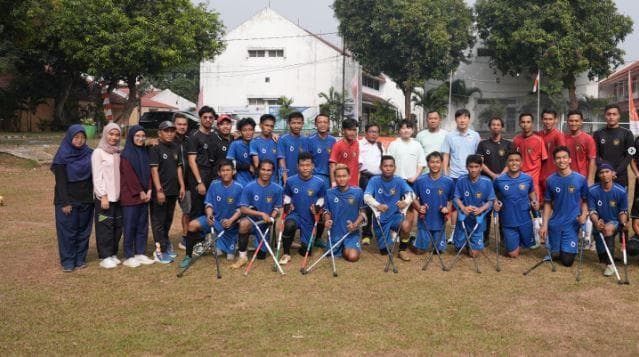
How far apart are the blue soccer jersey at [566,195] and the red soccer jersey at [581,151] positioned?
2.36ft

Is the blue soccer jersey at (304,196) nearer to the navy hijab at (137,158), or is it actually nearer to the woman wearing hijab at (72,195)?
the navy hijab at (137,158)

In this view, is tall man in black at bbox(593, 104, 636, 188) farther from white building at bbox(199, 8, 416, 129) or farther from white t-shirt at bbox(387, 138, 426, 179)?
white building at bbox(199, 8, 416, 129)

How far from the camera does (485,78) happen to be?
37781mm

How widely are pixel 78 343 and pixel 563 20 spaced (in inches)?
1300

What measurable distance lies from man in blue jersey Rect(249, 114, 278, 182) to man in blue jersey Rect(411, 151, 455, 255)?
2.02m

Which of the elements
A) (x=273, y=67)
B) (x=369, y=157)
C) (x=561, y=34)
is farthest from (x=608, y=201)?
(x=273, y=67)

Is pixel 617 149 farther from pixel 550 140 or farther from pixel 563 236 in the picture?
pixel 563 236

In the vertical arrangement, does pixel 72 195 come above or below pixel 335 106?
below

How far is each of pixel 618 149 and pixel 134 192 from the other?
6.33m

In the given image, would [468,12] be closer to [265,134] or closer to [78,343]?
[265,134]

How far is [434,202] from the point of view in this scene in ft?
24.2

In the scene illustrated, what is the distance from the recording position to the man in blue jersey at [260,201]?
22.5ft

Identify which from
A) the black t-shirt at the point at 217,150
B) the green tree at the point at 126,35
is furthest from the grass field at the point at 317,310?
the green tree at the point at 126,35

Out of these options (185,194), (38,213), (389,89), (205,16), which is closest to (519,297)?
(185,194)
